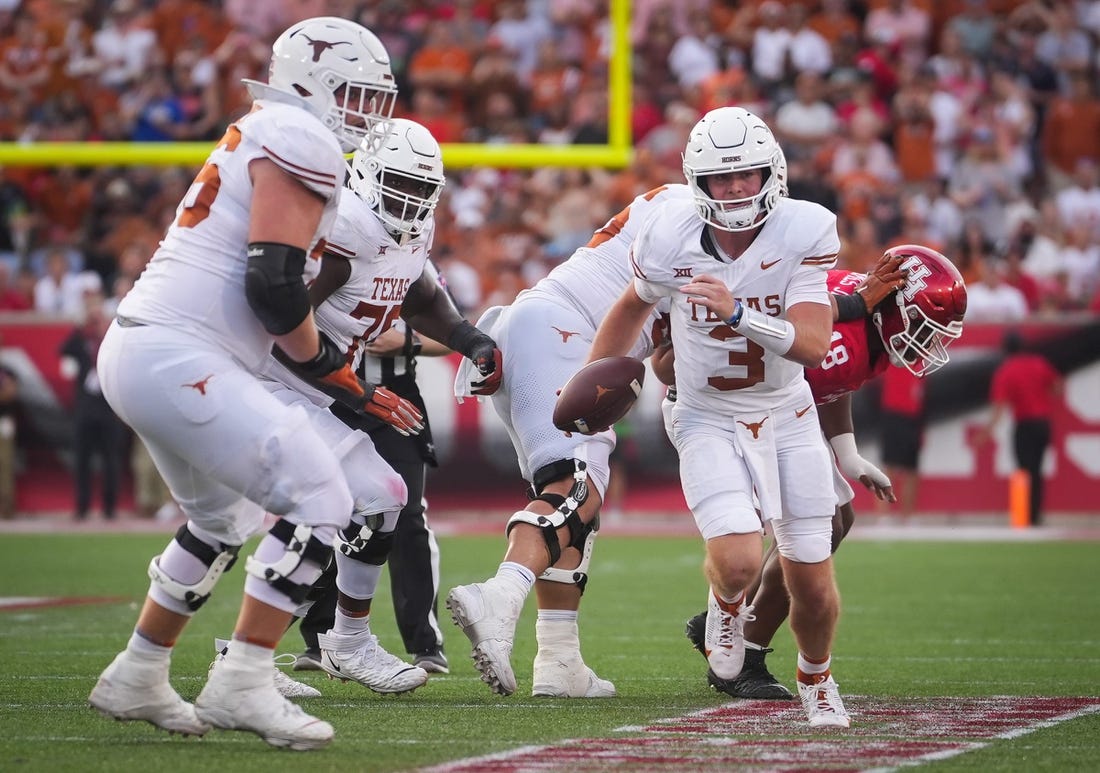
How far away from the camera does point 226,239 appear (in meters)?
4.21

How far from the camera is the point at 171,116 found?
14.2 meters

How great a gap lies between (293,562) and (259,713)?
37cm

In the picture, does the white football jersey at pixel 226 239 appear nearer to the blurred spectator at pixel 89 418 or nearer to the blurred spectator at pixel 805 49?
the blurred spectator at pixel 89 418

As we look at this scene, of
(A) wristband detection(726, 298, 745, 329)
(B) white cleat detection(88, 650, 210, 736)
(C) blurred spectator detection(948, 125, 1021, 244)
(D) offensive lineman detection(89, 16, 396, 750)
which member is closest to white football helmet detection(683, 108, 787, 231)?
(A) wristband detection(726, 298, 745, 329)

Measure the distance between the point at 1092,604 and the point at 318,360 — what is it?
5181 mm

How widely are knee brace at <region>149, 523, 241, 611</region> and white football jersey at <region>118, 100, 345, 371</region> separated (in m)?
0.50

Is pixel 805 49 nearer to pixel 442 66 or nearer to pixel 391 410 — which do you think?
pixel 442 66

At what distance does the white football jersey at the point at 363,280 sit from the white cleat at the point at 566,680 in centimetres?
109

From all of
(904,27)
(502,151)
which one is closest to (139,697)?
(502,151)

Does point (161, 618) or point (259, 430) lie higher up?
point (259, 430)

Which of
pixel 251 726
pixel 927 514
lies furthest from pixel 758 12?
pixel 251 726

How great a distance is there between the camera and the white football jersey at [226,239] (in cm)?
413

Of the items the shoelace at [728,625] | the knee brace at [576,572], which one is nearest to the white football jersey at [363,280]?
the knee brace at [576,572]

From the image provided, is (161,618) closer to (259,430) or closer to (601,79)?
(259,430)
